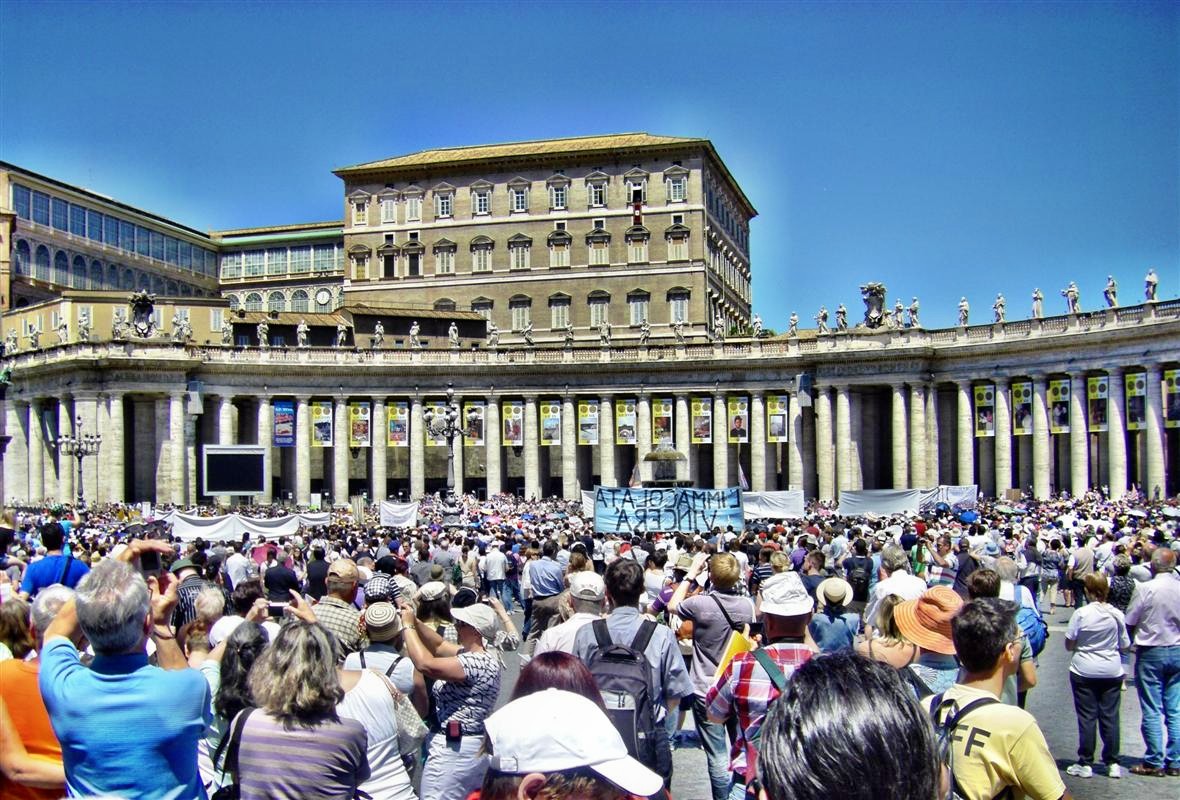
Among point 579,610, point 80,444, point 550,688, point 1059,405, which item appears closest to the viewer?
point 550,688

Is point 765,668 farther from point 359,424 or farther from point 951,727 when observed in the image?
point 359,424

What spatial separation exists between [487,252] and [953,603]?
80599 millimetres

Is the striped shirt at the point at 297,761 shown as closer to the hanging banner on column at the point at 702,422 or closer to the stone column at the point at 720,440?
the stone column at the point at 720,440

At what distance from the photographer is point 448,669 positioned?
8.20 m

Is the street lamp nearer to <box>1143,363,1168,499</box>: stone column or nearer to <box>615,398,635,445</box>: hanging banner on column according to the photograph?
<box>615,398,635,445</box>: hanging banner on column

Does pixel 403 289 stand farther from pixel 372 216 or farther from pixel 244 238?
pixel 244 238

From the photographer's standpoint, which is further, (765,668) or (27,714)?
(765,668)

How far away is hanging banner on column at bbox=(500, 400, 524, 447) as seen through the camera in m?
69.6

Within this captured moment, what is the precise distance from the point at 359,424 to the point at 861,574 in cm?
5107

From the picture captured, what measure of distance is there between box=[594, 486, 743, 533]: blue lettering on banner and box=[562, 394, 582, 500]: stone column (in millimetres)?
36388

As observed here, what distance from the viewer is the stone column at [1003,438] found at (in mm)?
61250

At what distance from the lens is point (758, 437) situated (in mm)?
67938

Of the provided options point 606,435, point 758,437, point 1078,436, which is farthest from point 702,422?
point 1078,436

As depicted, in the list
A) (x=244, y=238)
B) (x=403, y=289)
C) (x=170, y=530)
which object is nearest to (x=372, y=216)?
(x=403, y=289)
